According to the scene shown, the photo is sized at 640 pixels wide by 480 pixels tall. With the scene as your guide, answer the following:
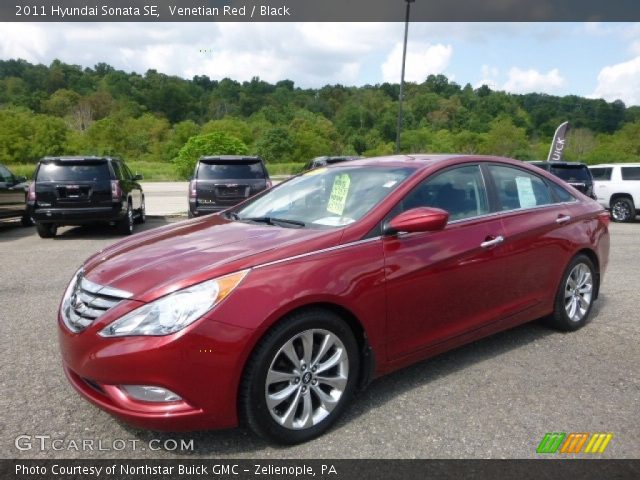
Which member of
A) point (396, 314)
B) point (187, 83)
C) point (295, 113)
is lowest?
point (396, 314)

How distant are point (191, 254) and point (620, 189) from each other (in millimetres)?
15184

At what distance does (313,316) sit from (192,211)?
868 cm

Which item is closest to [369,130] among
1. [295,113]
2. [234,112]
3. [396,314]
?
[295,113]

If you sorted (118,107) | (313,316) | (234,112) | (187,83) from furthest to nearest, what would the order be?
(187,83) < (234,112) < (118,107) < (313,316)

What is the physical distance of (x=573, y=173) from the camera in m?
14.3

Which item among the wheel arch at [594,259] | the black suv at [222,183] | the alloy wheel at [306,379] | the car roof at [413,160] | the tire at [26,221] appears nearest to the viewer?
the alloy wheel at [306,379]

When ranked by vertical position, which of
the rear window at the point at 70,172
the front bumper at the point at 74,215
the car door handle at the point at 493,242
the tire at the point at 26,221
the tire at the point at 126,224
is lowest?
the tire at the point at 26,221

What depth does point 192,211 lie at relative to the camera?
1098 cm

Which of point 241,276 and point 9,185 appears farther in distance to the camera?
point 9,185

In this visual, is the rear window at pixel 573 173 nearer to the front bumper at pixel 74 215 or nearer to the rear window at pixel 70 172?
the front bumper at pixel 74 215

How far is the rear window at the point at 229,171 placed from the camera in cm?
1109

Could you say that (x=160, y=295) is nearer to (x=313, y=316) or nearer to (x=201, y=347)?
(x=201, y=347)

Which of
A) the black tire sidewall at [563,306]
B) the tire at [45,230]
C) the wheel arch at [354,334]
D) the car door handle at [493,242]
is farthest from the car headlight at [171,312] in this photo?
the tire at [45,230]

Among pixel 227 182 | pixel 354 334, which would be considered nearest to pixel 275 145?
pixel 227 182
